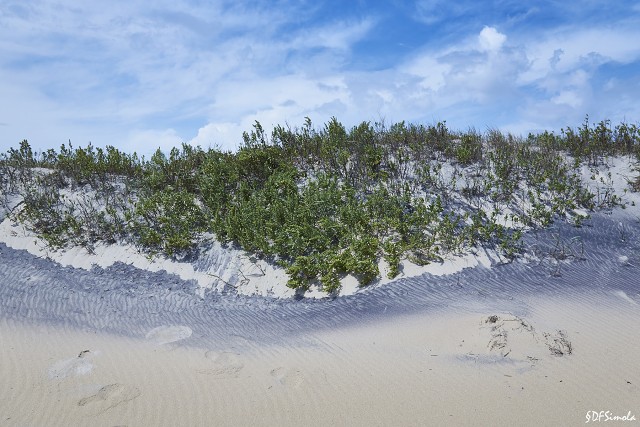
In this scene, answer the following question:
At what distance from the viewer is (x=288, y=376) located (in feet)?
16.5

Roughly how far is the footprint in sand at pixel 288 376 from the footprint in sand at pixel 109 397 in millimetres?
1564

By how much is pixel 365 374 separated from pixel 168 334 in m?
3.06

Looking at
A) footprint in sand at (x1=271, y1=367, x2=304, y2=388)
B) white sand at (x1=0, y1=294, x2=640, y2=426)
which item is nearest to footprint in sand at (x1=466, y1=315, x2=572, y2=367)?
white sand at (x1=0, y1=294, x2=640, y2=426)

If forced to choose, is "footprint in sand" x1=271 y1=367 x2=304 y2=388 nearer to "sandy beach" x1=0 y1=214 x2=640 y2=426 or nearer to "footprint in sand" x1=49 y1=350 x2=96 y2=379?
"sandy beach" x1=0 y1=214 x2=640 y2=426

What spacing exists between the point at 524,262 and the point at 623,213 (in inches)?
134

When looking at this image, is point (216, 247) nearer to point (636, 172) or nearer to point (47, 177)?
point (47, 177)

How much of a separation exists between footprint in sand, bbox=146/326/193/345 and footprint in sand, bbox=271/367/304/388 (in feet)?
5.81

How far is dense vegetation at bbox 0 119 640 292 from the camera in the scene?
7.84 m

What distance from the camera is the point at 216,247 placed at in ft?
28.0

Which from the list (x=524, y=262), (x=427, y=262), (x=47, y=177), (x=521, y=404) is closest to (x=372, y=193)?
(x=427, y=262)

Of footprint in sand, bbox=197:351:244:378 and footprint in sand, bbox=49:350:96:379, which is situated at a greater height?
footprint in sand, bbox=49:350:96:379

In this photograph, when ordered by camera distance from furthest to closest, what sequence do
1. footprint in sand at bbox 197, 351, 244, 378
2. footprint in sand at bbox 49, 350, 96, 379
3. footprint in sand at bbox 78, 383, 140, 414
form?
1. footprint in sand at bbox 49, 350, 96, 379
2. footprint in sand at bbox 197, 351, 244, 378
3. footprint in sand at bbox 78, 383, 140, 414

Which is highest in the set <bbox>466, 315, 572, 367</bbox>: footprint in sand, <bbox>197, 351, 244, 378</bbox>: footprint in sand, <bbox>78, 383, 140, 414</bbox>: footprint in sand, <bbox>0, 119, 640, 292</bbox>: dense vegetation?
<bbox>0, 119, 640, 292</bbox>: dense vegetation

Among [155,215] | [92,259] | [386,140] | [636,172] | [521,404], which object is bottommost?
[521,404]
